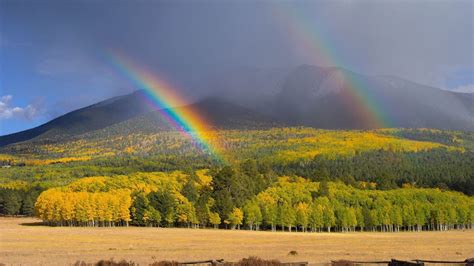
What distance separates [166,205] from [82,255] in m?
79.9

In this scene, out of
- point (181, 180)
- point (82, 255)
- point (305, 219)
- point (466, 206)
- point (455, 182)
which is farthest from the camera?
point (455, 182)

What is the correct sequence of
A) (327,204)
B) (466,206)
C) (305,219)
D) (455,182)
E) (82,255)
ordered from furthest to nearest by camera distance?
(455,182) < (466,206) < (327,204) < (305,219) < (82,255)

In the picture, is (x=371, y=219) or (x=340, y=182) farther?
(x=340, y=182)

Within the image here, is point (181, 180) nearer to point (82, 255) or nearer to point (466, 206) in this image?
point (466, 206)

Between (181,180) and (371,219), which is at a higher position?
(181,180)

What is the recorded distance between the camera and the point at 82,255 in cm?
5012

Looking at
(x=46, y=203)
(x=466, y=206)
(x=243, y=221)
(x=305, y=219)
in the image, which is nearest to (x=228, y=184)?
(x=243, y=221)

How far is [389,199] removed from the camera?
148 meters

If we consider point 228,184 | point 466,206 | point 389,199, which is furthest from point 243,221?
point 466,206

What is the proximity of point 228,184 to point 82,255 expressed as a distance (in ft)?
291

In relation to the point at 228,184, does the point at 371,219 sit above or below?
below

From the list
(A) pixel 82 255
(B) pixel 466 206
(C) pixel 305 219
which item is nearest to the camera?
(A) pixel 82 255

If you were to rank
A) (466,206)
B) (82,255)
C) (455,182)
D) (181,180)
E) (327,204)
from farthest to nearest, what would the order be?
(455,182) < (181,180) < (466,206) < (327,204) < (82,255)

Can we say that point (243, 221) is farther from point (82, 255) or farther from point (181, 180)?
point (82, 255)
